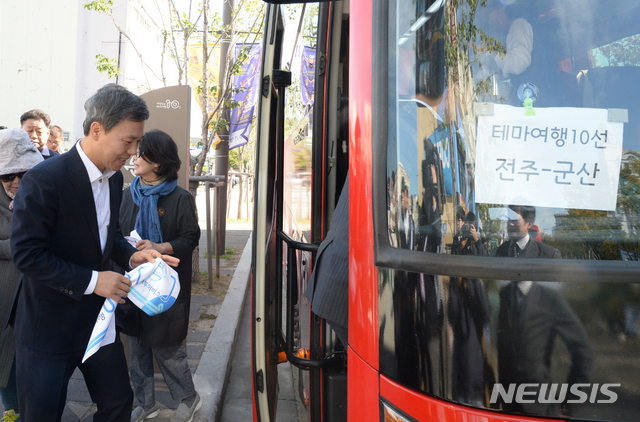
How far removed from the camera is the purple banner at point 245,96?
7805mm

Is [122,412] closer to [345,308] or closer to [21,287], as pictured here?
[21,287]

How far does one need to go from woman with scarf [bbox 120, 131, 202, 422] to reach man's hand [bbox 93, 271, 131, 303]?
860mm

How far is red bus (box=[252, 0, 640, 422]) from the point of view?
4.25 feet

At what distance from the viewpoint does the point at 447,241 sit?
4.76 feet

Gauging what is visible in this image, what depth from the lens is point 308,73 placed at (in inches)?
135

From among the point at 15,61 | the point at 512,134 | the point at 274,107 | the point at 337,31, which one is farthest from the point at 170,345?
the point at 15,61

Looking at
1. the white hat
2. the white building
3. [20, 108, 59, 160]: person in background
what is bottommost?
the white hat

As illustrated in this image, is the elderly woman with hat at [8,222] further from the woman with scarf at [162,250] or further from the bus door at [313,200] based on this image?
the bus door at [313,200]

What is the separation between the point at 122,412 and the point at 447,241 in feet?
5.86

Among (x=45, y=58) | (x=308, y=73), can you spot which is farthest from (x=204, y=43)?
(x=45, y=58)

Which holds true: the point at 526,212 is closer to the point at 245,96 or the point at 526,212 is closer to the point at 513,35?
the point at 513,35

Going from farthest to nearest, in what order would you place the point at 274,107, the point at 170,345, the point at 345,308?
the point at 170,345, the point at 274,107, the point at 345,308

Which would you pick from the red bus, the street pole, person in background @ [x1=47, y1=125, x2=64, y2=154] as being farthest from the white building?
the red bus

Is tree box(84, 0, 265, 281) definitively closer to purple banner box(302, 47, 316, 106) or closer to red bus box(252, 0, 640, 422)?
purple banner box(302, 47, 316, 106)
